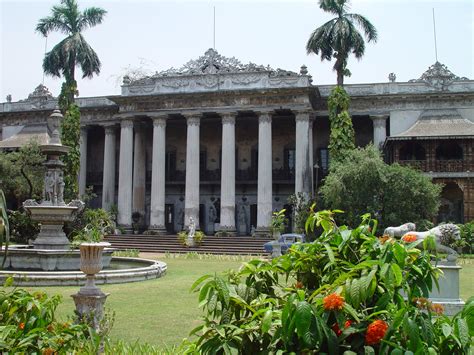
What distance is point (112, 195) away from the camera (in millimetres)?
38156

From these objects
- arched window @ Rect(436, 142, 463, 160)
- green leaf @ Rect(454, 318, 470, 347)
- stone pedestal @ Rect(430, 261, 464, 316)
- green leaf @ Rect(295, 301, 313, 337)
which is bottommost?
stone pedestal @ Rect(430, 261, 464, 316)

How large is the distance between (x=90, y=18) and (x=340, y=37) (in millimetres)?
17299

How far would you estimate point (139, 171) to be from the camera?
37750 millimetres

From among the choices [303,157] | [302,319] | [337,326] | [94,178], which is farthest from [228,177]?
[302,319]

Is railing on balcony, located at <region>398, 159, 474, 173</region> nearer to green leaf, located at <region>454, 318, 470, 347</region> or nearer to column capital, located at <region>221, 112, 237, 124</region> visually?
column capital, located at <region>221, 112, 237, 124</region>

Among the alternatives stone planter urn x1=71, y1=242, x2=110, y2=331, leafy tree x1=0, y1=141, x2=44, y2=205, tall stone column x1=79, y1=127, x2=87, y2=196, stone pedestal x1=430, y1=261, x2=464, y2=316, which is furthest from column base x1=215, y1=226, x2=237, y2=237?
stone planter urn x1=71, y1=242, x2=110, y2=331

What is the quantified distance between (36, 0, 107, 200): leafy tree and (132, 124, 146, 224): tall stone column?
4387 mm

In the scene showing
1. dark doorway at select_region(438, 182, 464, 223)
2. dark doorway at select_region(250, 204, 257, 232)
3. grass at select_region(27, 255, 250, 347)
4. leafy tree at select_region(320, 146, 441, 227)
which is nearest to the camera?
grass at select_region(27, 255, 250, 347)

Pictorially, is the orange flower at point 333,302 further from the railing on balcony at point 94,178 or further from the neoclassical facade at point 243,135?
the railing on balcony at point 94,178

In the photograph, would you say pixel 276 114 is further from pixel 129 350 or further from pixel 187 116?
pixel 129 350

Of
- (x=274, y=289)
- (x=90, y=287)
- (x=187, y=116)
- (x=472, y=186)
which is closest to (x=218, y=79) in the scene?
(x=187, y=116)

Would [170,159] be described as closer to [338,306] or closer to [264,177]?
[264,177]

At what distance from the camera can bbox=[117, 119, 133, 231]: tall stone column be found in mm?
35688

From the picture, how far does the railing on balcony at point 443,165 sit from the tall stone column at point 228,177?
10.7m
